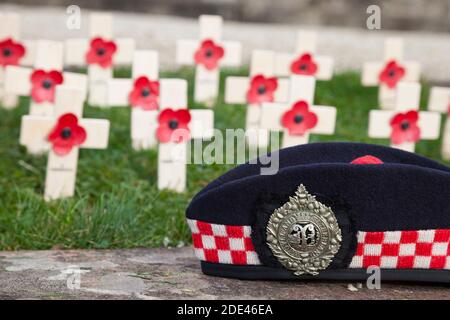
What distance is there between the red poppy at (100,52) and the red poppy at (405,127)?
1.87m

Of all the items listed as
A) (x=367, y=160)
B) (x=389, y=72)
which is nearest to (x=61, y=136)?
(x=367, y=160)

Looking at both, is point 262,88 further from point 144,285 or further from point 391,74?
point 144,285

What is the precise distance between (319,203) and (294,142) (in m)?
1.89

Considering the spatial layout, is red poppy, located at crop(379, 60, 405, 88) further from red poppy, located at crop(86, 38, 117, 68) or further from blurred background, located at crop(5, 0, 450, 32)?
blurred background, located at crop(5, 0, 450, 32)

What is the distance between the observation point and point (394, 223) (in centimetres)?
294

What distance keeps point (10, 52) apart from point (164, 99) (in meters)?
1.39

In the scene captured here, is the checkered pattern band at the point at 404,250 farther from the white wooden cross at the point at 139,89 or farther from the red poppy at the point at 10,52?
the red poppy at the point at 10,52

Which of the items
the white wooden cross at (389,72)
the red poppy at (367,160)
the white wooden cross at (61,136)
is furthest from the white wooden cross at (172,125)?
the white wooden cross at (389,72)

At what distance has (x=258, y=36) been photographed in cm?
855

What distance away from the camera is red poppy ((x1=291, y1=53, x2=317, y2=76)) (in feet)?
19.5

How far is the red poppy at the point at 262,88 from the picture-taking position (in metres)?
Result: 5.37

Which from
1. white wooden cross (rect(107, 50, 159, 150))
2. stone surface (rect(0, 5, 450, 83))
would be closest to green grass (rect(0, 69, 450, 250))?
white wooden cross (rect(107, 50, 159, 150))

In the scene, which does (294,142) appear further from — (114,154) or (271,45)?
(271,45)
